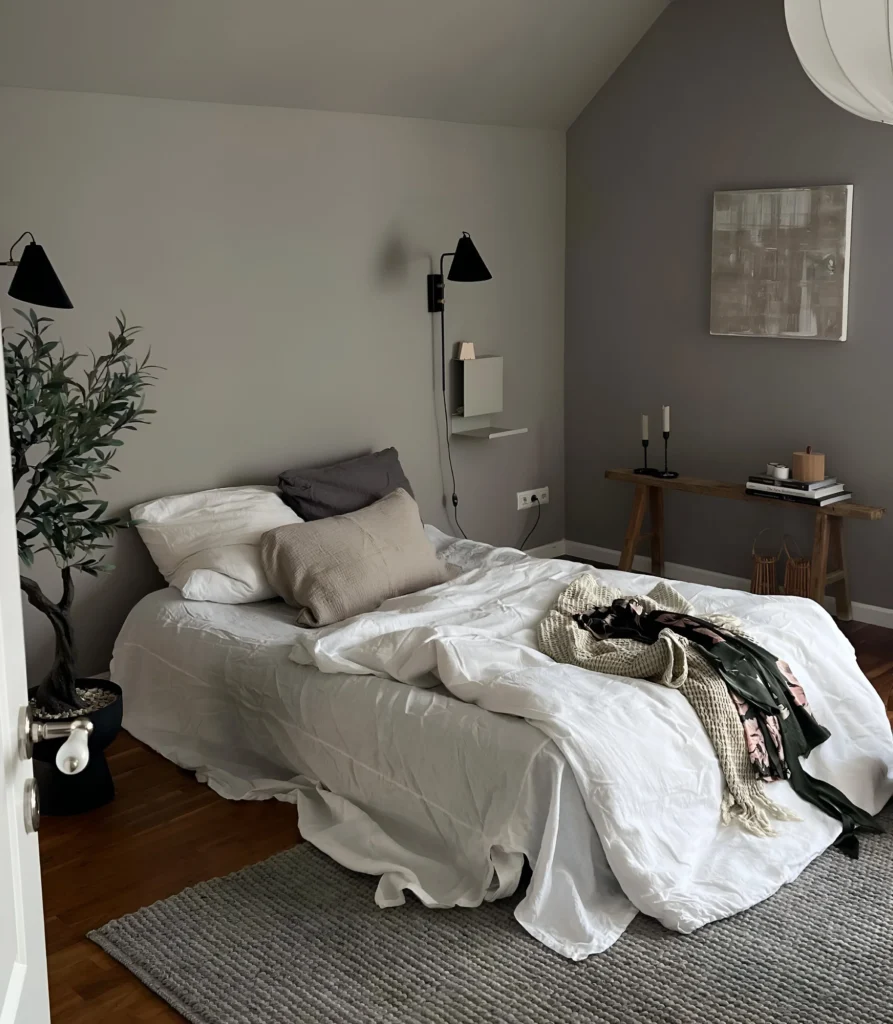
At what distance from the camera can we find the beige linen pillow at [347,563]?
351 centimetres

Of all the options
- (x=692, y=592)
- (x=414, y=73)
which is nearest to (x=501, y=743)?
(x=692, y=592)

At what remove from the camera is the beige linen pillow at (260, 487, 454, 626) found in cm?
351

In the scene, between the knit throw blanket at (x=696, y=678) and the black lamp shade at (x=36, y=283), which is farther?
the black lamp shade at (x=36, y=283)

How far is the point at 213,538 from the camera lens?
149 inches

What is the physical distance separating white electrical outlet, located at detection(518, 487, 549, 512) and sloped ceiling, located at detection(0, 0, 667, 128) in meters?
1.68

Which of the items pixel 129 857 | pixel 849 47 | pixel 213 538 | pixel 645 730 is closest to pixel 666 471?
pixel 213 538

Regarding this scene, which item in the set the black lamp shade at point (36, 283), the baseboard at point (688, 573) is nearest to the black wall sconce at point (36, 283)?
the black lamp shade at point (36, 283)

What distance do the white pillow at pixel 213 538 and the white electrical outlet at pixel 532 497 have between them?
1599mm

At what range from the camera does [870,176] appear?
427 cm

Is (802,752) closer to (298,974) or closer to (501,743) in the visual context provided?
(501,743)

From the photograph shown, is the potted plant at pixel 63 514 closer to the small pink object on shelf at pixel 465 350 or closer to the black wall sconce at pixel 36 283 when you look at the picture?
the black wall sconce at pixel 36 283

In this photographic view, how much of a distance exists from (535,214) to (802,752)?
302 cm

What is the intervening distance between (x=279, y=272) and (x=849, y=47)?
9.82 feet

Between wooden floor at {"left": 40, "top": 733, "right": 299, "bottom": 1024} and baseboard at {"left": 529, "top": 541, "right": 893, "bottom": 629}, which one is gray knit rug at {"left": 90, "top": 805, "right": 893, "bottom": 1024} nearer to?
wooden floor at {"left": 40, "top": 733, "right": 299, "bottom": 1024}
